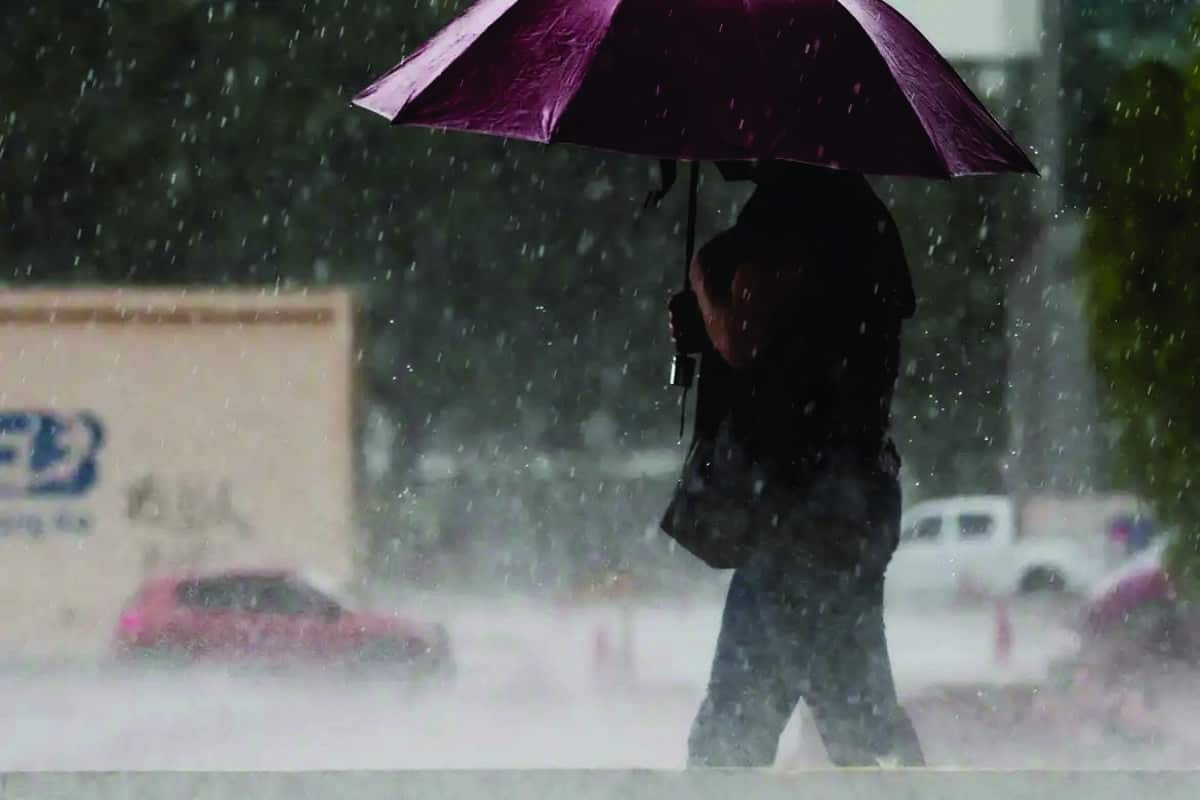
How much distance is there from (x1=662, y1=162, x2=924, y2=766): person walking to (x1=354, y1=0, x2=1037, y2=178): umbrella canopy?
0.38 feet

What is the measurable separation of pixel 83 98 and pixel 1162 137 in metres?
6.19

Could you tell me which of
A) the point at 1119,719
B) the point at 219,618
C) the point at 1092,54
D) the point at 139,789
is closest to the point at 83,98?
the point at 219,618

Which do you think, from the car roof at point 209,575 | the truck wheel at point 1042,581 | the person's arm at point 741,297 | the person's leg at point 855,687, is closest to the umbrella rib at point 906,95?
the person's arm at point 741,297

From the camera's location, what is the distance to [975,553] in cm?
1120

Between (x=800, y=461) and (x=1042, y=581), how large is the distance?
8.43m

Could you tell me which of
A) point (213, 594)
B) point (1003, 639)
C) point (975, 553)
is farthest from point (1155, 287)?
point (213, 594)

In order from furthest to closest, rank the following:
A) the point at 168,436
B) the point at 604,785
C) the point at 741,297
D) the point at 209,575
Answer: the point at 168,436
the point at 209,575
the point at 741,297
the point at 604,785

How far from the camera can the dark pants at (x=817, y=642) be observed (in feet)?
10.1

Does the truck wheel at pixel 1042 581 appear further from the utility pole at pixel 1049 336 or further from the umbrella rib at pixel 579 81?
the umbrella rib at pixel 579 81

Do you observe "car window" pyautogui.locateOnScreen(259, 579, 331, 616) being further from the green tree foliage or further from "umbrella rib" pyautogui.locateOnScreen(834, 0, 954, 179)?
"umbrella rib" pyautogui.locateOnScreen(834, 0, 954, 179)

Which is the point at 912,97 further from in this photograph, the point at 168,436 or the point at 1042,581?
the point at 1042,581

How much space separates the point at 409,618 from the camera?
1147 centimetres

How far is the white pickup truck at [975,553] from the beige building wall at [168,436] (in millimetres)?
2877

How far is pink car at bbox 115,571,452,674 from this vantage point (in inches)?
403
